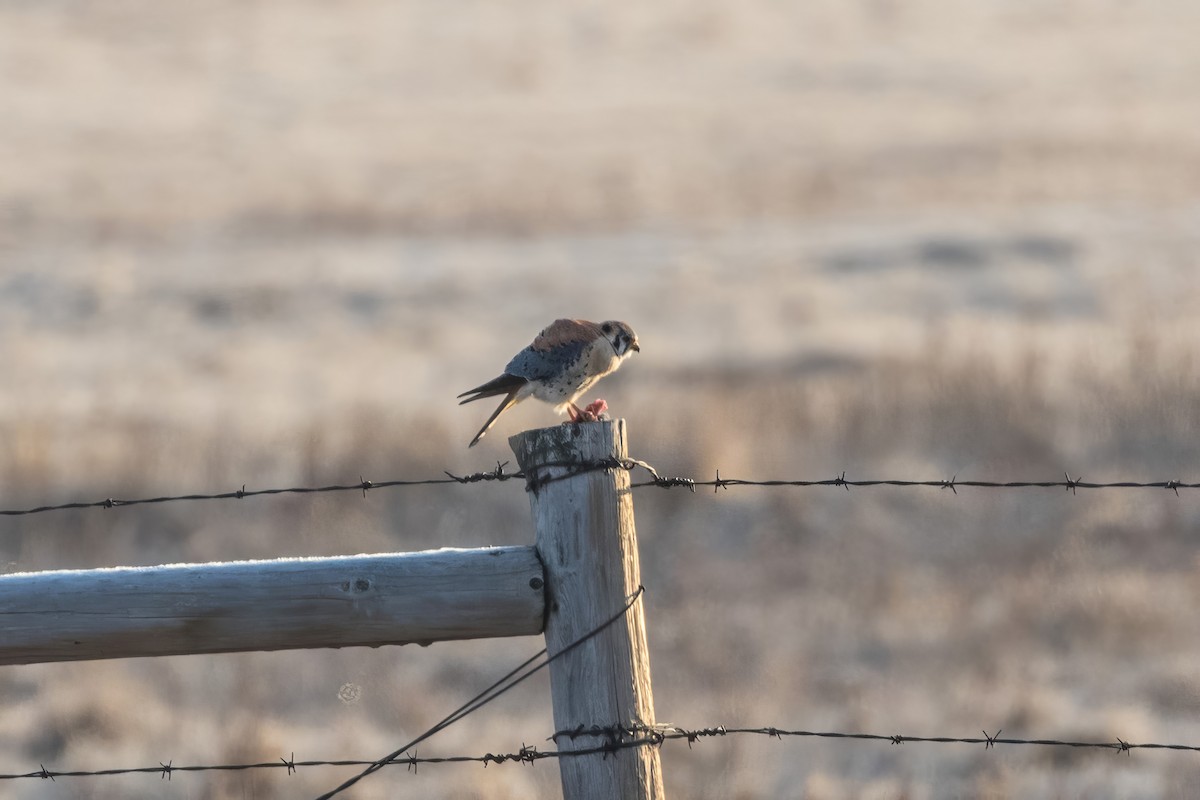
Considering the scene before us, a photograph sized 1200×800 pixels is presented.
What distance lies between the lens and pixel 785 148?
1694 inches

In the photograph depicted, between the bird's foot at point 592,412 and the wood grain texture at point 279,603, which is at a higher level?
the bird's foot at point 592,412

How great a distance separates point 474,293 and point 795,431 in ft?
39.1

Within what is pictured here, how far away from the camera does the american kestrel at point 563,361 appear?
518 cm

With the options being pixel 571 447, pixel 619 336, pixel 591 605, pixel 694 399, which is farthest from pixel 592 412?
pixel 694 399

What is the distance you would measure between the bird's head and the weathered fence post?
1.86m

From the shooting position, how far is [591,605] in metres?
3.47

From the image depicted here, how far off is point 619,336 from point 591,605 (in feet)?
6.84

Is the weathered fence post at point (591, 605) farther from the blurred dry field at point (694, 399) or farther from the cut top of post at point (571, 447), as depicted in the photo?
the blurred dry field at point (694, 399)

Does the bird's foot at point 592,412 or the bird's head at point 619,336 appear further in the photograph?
the bird's head at point 619,336

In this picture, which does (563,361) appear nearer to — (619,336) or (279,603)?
(619,336)

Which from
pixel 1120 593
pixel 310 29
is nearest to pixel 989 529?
pixel 1120 593

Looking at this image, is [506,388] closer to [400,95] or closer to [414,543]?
[414,543]

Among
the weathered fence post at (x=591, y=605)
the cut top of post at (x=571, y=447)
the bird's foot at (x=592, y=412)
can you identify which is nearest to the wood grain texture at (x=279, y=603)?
the weathered fence post at (x=591, y=605)

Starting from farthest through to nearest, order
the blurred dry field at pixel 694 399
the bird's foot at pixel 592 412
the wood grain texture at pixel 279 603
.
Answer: the blurred dry field at pixel 694 399
the bird's foot at pixel 592 412
the wood grain texture at pixel 279 603
